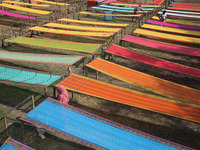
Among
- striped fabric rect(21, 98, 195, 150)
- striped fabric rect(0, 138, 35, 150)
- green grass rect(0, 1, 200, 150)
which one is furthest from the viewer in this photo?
green grass rect(0, 1, 200, 150)

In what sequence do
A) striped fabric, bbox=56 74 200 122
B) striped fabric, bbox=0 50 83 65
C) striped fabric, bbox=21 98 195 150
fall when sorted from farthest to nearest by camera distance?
striped fabric, bbox=0 50 83 65
striped fabric, bbox=56 74 200 122
striped fabric, bbox=21 98 195 150

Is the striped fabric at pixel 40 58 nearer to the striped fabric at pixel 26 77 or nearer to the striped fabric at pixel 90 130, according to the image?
the striped fabric at pixel 26 77

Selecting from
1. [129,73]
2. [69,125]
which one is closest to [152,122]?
[129,73]

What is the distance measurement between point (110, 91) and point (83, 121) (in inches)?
74.9

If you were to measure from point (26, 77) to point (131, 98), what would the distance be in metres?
3.71

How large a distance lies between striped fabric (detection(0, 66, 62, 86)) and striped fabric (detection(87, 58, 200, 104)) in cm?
201

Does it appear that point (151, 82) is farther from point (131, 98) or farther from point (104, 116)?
point (104, 116)

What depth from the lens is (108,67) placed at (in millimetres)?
8711

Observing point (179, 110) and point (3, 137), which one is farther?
point (179, 110)

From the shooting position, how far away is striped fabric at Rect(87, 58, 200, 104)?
23.3 feet

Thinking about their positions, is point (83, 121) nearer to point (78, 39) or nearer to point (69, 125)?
point (69, 125)

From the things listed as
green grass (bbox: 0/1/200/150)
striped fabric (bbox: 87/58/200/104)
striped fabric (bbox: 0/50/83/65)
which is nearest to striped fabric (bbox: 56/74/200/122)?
striped fabric (bbox: 87/58/200/104)

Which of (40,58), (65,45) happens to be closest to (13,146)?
(40,58)

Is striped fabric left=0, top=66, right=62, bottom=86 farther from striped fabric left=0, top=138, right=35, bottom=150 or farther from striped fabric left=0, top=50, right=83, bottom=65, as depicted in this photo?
striped fabric left=0, top=138, right=35, bottom=150
